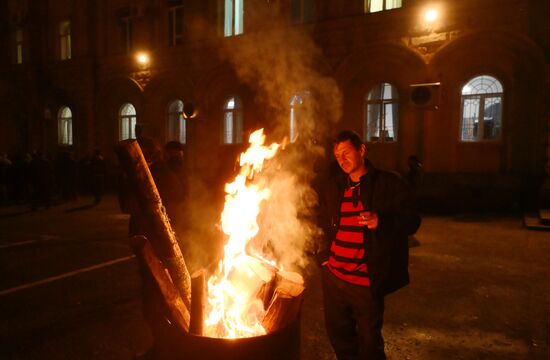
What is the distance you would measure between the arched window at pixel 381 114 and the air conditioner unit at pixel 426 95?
1.67 metres

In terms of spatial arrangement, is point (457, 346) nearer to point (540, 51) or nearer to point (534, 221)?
point (534, 221)

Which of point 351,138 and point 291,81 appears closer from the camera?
point 351,138

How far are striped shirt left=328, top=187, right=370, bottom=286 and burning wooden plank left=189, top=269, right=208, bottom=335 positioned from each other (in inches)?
41.4

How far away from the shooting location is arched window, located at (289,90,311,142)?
14656mm

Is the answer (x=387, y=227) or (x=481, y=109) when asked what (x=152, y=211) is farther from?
(x=481, y=109)

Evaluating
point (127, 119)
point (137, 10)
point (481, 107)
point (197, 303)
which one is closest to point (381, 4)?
point (481, 107)

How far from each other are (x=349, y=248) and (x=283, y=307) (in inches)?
26.7

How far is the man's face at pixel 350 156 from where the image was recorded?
2.97m

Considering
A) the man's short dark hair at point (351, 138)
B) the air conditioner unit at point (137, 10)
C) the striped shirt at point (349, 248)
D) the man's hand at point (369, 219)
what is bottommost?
the striped shirt at point (349, 248)

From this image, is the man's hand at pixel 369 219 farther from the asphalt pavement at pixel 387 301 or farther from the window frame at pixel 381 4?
the window frame at pixel 381 4

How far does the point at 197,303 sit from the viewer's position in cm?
243

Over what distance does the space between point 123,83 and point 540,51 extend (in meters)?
17.9

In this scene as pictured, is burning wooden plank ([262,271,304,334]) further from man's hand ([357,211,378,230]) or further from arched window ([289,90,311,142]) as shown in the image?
arched window ([289,90,311,142])

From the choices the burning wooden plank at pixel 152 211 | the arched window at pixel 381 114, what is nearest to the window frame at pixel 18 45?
the arched window at pixel 381 114
